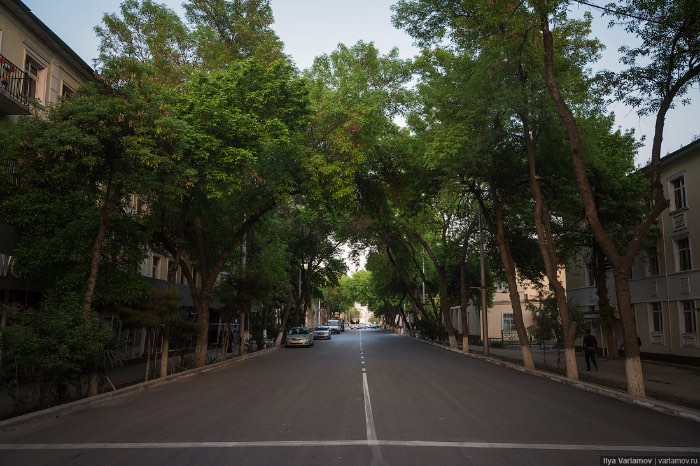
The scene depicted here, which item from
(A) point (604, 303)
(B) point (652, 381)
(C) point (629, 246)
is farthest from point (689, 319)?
(C) point (629, 246)

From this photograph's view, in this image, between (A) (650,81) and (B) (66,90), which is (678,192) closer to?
(A) (650,81)

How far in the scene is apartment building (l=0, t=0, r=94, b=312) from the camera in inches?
570

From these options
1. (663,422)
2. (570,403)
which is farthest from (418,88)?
(663,422)

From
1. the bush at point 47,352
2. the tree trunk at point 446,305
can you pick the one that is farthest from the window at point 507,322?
the bush at point 47,352

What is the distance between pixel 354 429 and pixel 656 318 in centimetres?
2497

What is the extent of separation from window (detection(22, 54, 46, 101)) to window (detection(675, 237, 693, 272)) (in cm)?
2785

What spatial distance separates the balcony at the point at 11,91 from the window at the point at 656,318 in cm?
2887

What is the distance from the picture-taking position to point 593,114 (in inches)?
707

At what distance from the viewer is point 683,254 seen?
2517 centimetres

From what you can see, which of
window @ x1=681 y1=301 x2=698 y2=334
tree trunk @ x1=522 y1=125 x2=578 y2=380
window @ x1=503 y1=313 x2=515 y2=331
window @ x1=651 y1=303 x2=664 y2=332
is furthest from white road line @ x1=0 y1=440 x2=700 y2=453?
window @ x1=503 y1=313 x2=515 y2=331

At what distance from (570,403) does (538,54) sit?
11074 millimetres

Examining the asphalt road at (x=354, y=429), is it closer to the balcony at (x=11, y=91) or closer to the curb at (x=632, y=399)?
the curb at (x=632, y=399)

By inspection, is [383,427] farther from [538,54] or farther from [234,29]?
[234,29]

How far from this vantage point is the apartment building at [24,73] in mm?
14477
